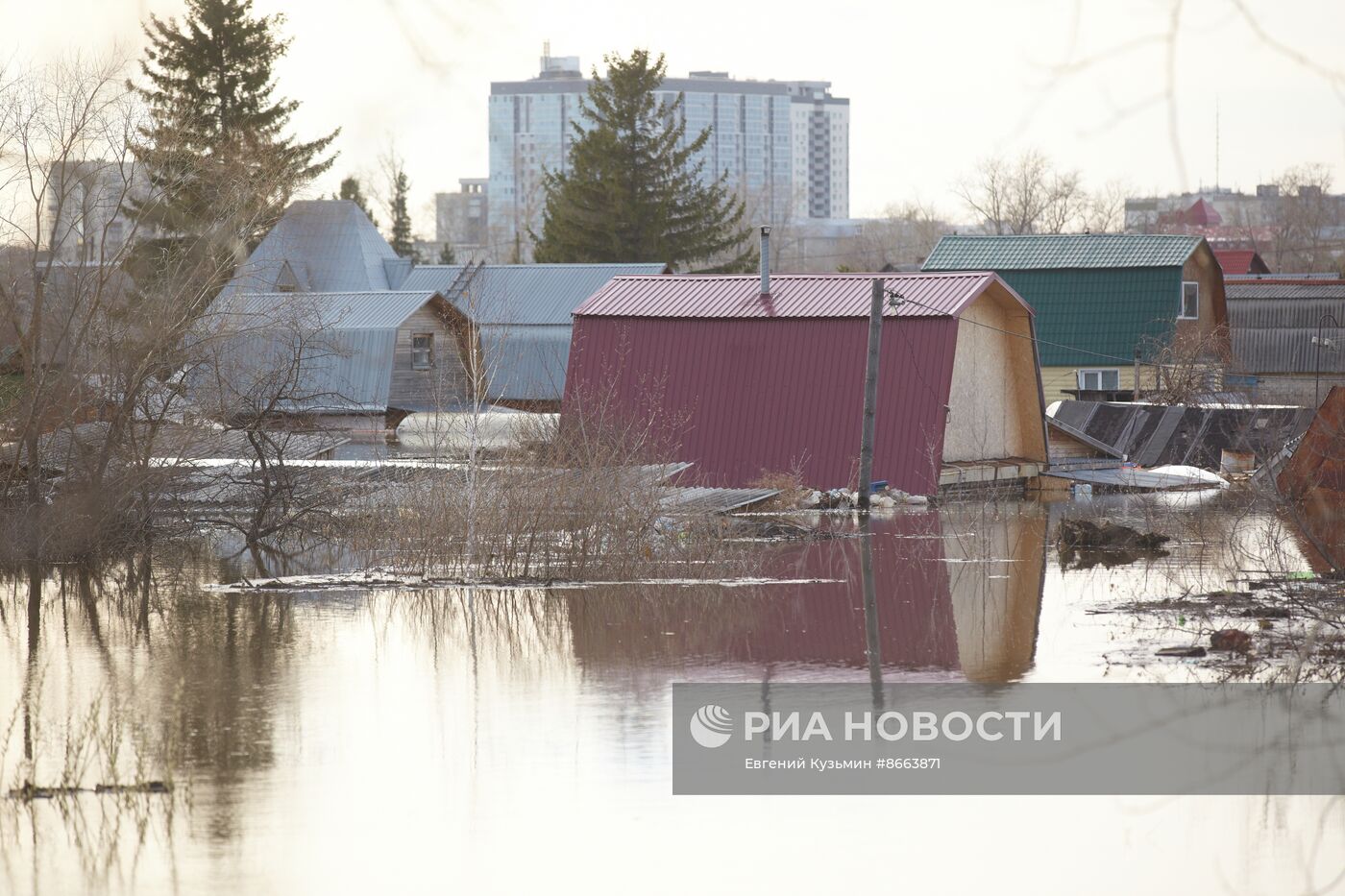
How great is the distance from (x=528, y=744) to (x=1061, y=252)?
37.3 m

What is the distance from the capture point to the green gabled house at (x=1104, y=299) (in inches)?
1715

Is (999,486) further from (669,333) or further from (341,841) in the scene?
(341,841)

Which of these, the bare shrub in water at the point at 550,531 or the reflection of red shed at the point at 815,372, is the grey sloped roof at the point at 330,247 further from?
the bare shrub in water at the point at 550,531

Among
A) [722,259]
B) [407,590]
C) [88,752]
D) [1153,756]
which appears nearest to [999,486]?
[407,590]

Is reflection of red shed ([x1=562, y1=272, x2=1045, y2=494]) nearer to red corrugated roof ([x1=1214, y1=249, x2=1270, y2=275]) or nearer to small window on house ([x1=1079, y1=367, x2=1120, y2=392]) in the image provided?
small window on house ([x1=1079, y1=367, x2=1120, y2=392])

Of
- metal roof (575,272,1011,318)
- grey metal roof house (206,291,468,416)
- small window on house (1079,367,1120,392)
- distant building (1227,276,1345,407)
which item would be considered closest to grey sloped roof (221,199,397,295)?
grey metal roof house (206,291,468,416)

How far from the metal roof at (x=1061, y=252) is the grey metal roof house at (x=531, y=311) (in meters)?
9.70

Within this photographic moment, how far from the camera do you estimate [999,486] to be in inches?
1136

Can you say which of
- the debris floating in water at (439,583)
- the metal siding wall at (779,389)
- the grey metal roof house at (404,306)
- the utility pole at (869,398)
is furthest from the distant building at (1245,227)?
the debris floating in water at (439,583)

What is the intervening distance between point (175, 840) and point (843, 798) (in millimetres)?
3756

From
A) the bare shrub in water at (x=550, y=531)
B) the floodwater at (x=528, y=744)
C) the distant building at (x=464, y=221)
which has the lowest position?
the floodwater at (x=528, y=744)

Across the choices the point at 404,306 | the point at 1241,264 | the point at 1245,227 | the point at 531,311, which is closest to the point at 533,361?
the point at 531,311

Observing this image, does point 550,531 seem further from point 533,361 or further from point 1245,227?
point 1245,227

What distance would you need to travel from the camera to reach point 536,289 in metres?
50.8
